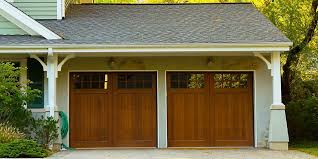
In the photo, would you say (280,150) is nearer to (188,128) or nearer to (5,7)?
(188,128)

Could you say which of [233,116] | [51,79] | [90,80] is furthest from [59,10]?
[233,116]

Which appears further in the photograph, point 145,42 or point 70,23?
point 70,23

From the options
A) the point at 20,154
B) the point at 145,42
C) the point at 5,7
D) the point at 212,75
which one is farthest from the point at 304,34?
the point at 20,154

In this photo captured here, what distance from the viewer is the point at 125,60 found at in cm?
1588

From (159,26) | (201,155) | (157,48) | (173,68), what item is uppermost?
(159,26)

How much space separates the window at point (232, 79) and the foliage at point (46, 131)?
4837mm

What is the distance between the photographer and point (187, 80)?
16.0 metres

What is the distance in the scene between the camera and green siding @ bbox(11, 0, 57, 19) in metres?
16.6

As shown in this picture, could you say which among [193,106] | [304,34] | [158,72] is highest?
[304,34]

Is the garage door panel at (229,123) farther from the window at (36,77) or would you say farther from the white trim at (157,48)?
the window at (36,77)

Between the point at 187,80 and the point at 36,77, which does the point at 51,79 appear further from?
the point at 187,80

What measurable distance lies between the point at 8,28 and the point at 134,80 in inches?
148

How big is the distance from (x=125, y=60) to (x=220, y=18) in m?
3.30

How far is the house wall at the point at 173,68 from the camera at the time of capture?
1584 centimetres
